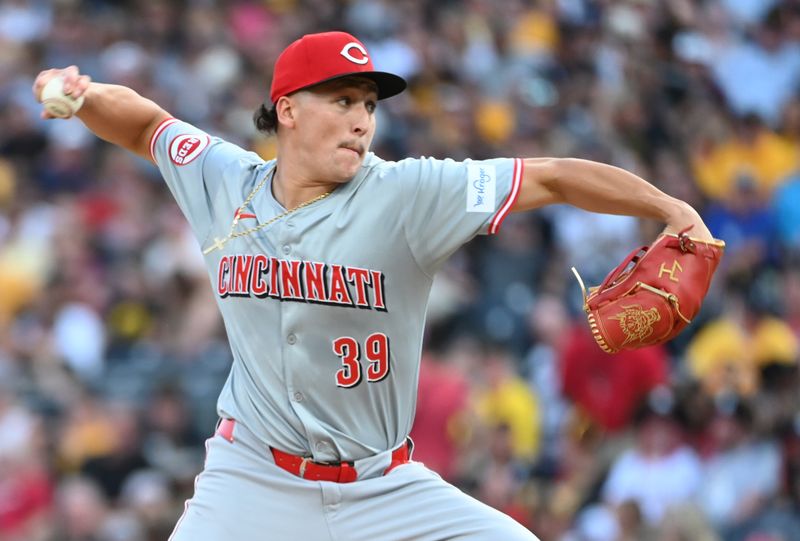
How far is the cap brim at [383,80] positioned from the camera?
14.6 ft

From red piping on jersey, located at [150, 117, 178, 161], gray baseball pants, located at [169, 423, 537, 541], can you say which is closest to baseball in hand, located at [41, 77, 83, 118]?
red piping on jersey, located at [150, 117, 178, 161]

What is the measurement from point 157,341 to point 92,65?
A: 3.32 m

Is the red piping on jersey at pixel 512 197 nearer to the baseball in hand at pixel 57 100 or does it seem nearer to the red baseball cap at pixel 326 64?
the red baseball cap at pixel 326 64

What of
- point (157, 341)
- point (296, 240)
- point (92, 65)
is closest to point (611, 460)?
point (157, 341)

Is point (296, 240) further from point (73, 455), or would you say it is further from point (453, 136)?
point (453, 136)

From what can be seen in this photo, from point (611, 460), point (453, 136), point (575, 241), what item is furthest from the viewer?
point (453, 136)

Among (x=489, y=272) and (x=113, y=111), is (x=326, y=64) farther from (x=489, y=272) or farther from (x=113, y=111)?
(x=489, y=272)

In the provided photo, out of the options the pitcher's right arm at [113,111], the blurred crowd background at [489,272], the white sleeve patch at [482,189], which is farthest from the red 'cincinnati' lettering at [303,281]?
the blurred crowd background at [489,272]

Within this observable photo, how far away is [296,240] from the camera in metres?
4.50

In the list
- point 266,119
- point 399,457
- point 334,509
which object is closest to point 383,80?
point 266,119

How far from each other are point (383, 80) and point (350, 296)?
72cm

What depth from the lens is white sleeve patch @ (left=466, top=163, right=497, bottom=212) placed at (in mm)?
4305

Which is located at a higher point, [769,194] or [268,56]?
[268,56]

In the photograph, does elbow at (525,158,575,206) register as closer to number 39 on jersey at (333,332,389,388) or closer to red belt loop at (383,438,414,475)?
number 39 on jersey at (333,332,389,388)
